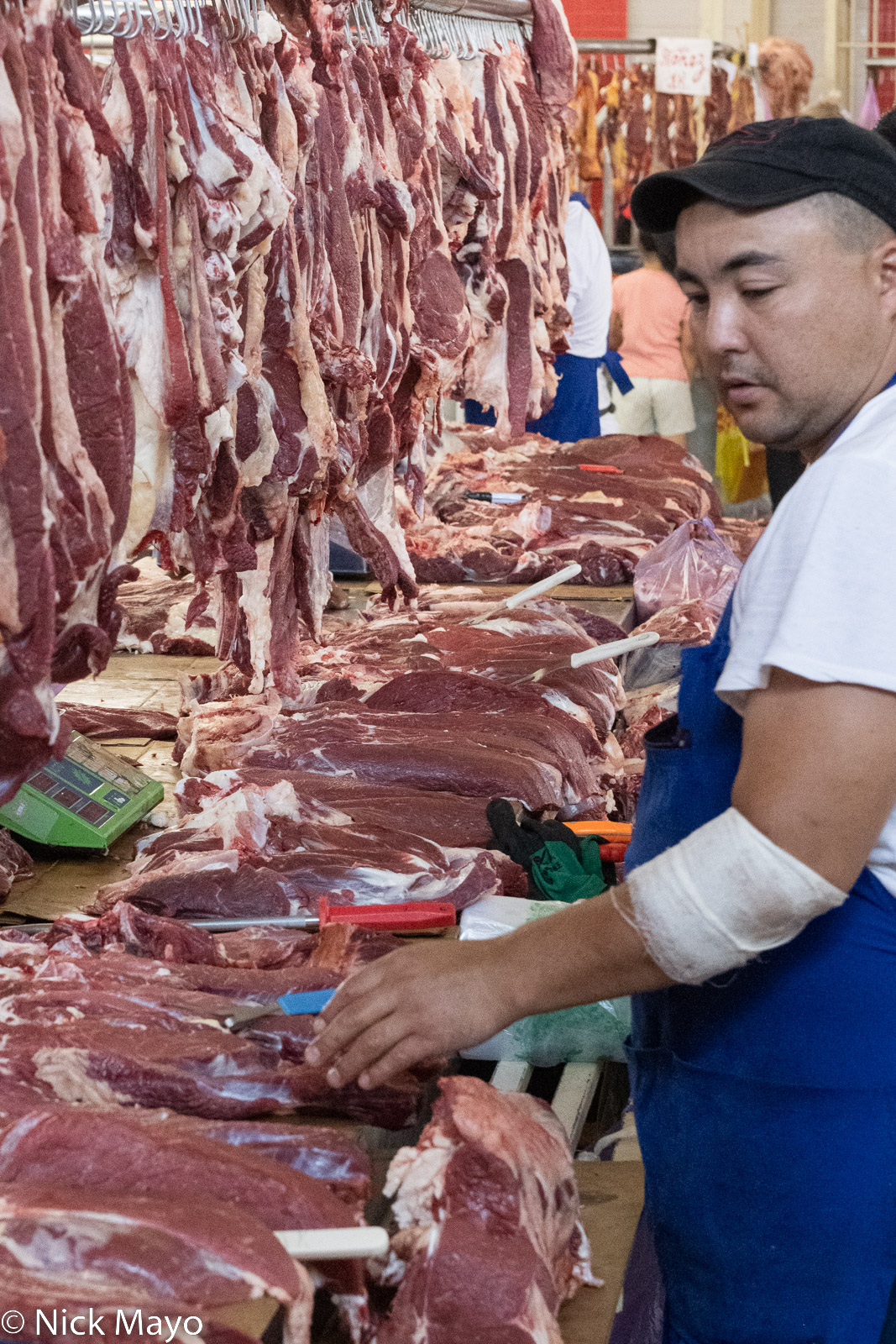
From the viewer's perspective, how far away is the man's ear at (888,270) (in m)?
1.53

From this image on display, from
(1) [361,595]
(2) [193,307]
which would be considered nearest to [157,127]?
(2) [193,307]

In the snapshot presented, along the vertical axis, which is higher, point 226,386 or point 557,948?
point 226,386

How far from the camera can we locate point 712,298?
156cm

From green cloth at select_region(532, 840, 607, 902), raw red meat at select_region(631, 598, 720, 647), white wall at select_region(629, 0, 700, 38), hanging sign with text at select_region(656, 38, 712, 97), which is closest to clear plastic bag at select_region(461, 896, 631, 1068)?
green cloth at select_region(532, 840, 607, 902)

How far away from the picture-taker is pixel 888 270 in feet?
5.05

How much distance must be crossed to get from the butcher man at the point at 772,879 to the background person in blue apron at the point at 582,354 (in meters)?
6.95

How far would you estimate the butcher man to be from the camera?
1.40 meters

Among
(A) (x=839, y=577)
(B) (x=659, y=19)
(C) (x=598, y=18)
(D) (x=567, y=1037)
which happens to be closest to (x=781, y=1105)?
(D) (x=567, y=1037)

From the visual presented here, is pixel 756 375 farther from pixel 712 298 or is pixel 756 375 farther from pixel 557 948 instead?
pixel 557 948

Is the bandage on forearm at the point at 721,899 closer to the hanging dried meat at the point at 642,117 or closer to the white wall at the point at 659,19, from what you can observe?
the hanging dried meat at the point at 642,117

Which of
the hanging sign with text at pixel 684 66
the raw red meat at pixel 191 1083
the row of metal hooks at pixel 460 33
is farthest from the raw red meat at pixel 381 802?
the hanging sign with text at pixel 684 66

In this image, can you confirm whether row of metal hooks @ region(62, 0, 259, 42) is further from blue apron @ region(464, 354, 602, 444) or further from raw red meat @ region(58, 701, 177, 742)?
blue apron @ region(464, 354, 602, 444)

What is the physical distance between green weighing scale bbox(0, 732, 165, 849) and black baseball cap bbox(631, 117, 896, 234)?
1.76 m

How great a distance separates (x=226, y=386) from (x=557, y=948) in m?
1.43
